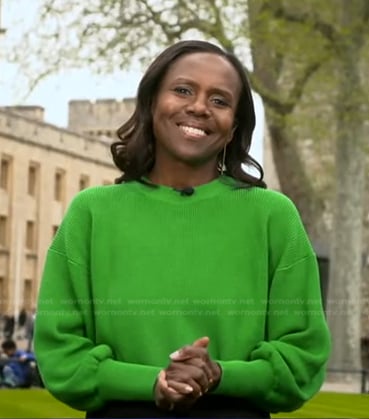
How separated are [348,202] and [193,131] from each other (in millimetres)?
26757

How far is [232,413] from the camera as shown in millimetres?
3088

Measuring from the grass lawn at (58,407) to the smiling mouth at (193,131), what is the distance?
6549mm

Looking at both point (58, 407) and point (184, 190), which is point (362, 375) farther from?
point (184, 190)

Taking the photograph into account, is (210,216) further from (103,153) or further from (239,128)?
(103,153)

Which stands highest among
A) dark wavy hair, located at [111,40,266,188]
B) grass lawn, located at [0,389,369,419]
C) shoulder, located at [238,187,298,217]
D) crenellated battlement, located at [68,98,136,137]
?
dark wavy hair, located at [111,40,266,188]

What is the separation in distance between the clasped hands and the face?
44cm

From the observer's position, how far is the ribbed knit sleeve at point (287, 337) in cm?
308

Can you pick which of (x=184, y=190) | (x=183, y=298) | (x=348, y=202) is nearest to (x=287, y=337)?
(x=183, y=298)

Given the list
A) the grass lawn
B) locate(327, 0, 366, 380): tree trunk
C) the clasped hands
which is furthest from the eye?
locate(327, 0, 366, 380): tree trunk

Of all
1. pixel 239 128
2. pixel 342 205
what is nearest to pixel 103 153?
pixel 342 205

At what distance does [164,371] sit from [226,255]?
0.26 metres

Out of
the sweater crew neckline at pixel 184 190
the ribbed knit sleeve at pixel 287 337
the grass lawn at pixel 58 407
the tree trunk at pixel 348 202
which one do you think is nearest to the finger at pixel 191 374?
the ribbed knit sleeve at pixel 287 337

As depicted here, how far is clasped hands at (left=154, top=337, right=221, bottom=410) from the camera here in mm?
2928

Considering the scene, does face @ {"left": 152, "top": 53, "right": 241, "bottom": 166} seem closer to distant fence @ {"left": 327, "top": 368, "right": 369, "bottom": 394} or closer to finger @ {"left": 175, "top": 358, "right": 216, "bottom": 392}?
finger @ {"left": 175, "top": 358, "right": 216, "bottom": 392}
